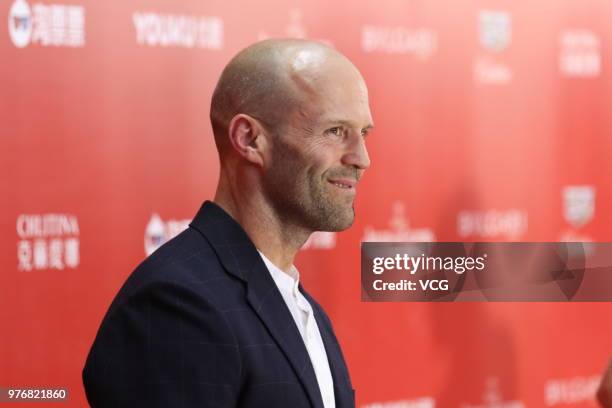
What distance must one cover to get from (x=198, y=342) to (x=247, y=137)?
1.01ft

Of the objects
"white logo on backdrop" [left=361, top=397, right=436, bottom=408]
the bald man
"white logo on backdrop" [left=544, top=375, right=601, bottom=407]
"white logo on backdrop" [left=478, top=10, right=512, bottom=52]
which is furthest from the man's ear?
"white logo on backdrop" [left=544, top=375, right=601, bottom=407]

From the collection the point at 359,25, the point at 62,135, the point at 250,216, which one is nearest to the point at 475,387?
the point at 359,25

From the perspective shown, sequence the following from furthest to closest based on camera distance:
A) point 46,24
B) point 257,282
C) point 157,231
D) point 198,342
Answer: point 157,231, point 46,24, point 257,282, point 198,342

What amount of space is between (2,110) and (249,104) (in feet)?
4.13

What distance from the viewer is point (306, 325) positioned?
4.49ft

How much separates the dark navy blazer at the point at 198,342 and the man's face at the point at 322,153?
113 mm

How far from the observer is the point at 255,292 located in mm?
1259

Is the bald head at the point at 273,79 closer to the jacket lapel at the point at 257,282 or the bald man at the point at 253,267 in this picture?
the bald man at the point at 253,267

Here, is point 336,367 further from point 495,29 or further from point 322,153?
point 495,29

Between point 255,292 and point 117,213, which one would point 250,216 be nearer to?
point 255,292

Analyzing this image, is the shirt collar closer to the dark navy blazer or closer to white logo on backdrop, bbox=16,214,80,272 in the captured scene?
the dark navy blazer

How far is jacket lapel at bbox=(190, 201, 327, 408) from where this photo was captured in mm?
1232

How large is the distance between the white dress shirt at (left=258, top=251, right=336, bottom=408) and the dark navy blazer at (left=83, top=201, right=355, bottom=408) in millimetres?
54

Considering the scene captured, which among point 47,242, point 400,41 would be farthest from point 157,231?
point 400,41
